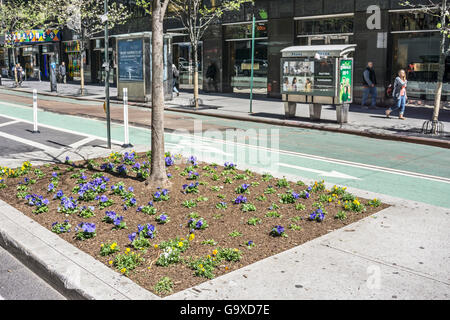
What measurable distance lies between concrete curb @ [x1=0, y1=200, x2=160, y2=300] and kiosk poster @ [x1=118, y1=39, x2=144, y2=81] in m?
19.3

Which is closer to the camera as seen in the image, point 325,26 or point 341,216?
point 341,216

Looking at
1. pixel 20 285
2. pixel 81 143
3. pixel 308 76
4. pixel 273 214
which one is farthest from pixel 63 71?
pixel 20 285

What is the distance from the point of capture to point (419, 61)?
21.1 meters

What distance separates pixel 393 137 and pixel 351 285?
1076 cm

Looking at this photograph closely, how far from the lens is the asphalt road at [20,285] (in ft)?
14.8

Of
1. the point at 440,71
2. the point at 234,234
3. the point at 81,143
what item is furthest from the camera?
the point at 440,71

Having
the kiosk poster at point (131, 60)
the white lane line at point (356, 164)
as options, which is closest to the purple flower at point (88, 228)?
the white lane line at point (356, 164)

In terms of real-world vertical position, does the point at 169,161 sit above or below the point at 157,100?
below

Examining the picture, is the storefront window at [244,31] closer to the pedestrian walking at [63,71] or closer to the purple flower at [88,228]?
the pedestrian walking at [63,71]

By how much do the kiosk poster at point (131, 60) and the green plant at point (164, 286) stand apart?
21062 millimetres

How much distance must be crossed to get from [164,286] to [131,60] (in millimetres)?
22039

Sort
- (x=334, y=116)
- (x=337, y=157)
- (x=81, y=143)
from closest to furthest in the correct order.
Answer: (x=337, y=157), (x=81, y=143), (x=334, y=116)

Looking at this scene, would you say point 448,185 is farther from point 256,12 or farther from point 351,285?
point 256,12

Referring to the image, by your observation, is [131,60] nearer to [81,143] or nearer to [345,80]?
[345,80]
